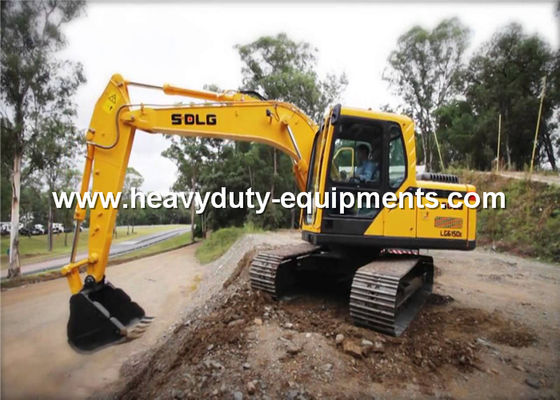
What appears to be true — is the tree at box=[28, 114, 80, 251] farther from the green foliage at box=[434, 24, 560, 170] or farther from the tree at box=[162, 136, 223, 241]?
the green foliage at box=[434, 24, 560, 170]

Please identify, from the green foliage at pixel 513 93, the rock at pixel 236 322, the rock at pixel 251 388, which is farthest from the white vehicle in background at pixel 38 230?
the rock at pixel 251 388

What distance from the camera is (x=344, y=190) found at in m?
4.17

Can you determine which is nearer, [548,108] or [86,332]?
[86,332]

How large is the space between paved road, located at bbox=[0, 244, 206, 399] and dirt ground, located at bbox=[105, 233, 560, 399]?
475mm

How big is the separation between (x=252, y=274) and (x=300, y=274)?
888mm

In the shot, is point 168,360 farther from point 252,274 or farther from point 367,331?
point 367,331

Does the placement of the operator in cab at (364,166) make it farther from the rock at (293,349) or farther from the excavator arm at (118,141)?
the rock at (293,349)

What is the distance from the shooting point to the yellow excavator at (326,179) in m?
3.89

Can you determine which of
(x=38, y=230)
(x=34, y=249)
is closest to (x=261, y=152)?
(x=34, y=249)

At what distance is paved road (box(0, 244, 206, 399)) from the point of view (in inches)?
152

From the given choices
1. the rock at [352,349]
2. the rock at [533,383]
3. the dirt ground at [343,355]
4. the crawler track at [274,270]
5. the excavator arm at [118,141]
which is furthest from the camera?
the crawler track at [274,270]

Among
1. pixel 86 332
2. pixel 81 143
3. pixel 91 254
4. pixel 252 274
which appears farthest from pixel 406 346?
pixel 81 143

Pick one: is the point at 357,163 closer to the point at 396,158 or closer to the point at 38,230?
the point at 396,158

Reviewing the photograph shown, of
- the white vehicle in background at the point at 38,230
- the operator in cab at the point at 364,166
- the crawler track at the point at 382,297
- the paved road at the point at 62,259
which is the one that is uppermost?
the operator in cab at the point at 364,166
